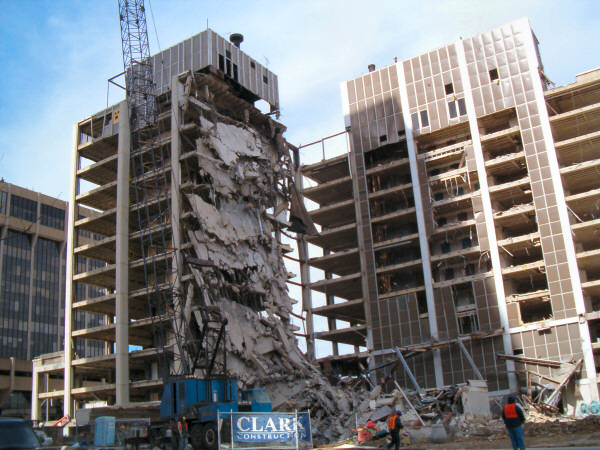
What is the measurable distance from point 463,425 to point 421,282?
30.7 m

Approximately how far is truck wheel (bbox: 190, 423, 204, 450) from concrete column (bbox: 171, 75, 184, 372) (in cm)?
1834

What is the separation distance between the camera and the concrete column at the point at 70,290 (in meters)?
66.1

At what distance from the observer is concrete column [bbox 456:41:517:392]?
6050 centimetres

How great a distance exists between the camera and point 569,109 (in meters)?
66.8

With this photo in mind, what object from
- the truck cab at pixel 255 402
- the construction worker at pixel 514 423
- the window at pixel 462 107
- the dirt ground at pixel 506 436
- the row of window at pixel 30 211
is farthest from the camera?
the row of window at pixel 30 211

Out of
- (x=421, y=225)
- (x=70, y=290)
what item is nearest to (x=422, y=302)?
(x=421, y=225)

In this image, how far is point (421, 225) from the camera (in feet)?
225

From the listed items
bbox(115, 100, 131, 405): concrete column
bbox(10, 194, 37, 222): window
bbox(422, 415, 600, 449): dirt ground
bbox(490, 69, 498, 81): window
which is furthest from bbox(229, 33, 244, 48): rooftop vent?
bbox(422, 415, 600, 449): dirt ground

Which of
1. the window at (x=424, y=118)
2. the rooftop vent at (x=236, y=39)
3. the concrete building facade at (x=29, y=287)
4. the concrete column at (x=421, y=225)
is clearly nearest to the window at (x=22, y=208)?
the concrete building facade at (x=29, y=287)

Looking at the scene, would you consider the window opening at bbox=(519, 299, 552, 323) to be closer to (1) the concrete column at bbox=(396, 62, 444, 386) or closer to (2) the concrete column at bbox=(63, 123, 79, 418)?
(1) the concrete column at bbox=(396, 62, 444, 386)

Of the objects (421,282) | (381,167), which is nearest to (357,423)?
(421,282)

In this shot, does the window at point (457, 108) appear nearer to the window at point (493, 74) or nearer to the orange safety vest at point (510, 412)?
the window at point (493, 74)

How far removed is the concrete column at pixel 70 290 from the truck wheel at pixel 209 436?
113 ft

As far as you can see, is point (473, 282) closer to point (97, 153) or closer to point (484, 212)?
point (484, 212)
